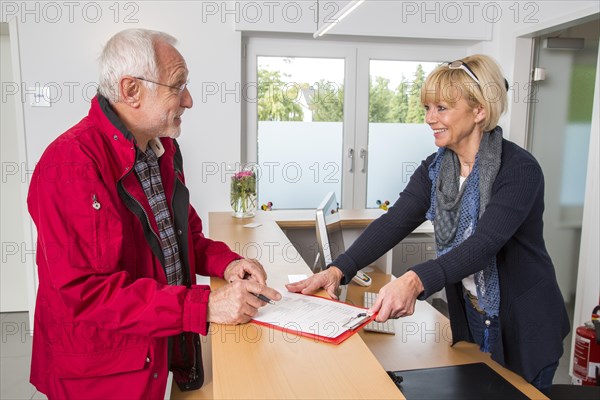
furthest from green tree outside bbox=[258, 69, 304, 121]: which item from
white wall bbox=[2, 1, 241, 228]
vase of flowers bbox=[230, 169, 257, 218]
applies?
vase of flowers bbox=[230, 169, 257, 218]

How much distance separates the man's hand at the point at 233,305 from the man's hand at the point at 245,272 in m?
0.26

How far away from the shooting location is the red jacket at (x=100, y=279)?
115 cm

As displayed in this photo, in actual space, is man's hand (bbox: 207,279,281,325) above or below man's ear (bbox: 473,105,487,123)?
below

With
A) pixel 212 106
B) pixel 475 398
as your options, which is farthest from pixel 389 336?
pixel 212 106

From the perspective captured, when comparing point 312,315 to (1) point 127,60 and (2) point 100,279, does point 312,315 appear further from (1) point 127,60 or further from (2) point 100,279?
(1) point 127,60

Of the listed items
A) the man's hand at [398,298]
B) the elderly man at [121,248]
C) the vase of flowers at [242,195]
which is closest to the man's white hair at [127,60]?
the elderly man at [121,248]

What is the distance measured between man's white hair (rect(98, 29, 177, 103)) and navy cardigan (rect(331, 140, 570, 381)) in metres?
0.85

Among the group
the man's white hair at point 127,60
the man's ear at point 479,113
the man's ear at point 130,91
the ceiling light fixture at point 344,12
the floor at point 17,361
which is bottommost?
the floor at point 17,361

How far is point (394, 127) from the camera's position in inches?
172

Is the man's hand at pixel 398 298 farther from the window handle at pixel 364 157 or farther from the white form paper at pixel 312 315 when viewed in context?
the window handle at pixel 364 157

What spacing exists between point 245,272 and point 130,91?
0.61 m

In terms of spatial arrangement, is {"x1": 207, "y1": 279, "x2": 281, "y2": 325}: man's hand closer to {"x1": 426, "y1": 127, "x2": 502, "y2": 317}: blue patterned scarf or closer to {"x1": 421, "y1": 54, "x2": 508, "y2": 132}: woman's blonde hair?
{"x1": 426, "y1": 127, "x2": 502, "y2": 317}: blue patterned scarf

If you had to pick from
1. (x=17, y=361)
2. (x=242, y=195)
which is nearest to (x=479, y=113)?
(x=242, y=195)

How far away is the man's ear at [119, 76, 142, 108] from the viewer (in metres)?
1.36
